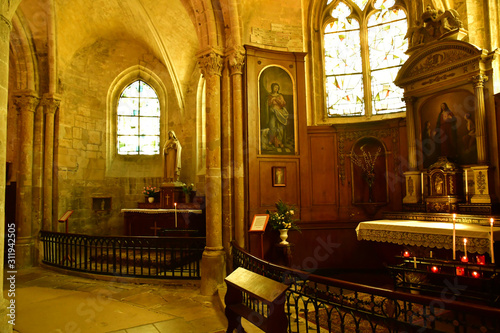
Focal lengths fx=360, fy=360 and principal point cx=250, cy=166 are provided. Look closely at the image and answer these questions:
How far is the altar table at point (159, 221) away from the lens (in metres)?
9.59

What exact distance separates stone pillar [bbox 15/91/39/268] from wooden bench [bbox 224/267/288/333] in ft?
25.4

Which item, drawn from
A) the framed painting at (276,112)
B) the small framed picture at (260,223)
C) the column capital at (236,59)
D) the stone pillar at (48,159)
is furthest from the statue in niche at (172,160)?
the small framed picture at (260,223)

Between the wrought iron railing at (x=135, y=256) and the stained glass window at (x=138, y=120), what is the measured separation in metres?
4.75

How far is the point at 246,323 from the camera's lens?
450 centimetres

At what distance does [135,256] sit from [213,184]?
2.84 metres

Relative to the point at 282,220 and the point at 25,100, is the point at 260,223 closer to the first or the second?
the point at 282,220

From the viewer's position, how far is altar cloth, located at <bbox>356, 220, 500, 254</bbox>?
17.4 ft

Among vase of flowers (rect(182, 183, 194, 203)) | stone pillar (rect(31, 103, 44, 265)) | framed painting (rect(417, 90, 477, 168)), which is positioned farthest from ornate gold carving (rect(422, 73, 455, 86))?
stone pillar (rect(31, 103, 44, 265))

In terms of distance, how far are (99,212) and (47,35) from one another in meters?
5.64

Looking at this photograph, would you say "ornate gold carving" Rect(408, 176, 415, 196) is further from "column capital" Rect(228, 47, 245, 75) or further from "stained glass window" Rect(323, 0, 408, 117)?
"column capital" Rect(228, 47, 245, 75)

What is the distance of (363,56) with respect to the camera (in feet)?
31.6

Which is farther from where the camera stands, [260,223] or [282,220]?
[282,220]

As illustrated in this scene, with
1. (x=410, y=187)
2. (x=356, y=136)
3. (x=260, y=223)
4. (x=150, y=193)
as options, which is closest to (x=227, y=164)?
(x=260, y=223)

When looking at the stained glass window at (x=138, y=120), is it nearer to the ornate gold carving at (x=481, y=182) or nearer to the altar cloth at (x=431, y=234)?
the altar cloth at (x=431, y=234)
